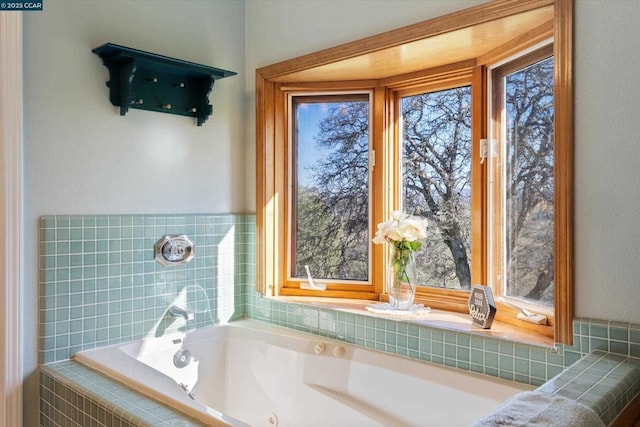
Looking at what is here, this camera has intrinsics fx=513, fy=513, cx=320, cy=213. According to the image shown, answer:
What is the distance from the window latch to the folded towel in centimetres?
118

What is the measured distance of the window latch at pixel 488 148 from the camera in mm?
2137

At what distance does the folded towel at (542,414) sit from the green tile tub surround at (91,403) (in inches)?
32.0

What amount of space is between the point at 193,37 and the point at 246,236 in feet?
3.39

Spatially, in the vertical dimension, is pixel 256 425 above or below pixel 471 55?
below

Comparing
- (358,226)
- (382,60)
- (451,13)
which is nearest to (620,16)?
(451,13)

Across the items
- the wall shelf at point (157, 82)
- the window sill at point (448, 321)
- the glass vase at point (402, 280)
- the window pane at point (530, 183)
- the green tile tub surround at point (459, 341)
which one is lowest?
the green tile tub surround at point (459, 341)

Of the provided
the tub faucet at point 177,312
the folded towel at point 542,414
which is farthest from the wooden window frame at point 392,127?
the folded towel at point 542,414

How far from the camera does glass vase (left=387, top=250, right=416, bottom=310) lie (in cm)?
230

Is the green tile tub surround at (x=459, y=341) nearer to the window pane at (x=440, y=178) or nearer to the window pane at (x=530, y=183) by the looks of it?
the window pane at (x=530, y=183)

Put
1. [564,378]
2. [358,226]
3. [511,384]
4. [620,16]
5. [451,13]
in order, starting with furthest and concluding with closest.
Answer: [358,226] < [451,13] < [511,384] < [620,16] < [564,378]

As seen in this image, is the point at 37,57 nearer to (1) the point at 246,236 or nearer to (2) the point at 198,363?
(1) the point at 246,236

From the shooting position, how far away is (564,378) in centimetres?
134

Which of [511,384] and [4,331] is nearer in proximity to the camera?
[511,384]

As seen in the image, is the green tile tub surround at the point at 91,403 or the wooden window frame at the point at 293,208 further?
the wooden window frame at the point at 293,208
